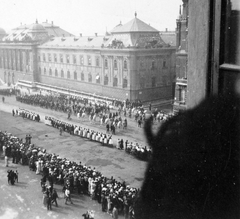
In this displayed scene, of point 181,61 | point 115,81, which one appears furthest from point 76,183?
point 115,81

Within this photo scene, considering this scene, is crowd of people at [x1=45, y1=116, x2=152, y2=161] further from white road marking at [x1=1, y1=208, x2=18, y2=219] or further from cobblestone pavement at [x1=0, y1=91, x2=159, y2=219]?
white road marking at [x1=1, y1=208, x2=18, y2=219]

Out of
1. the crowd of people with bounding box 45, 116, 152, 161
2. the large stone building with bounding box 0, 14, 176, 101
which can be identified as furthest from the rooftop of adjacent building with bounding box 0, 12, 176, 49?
the crowd of people with bounding box 45, 116, 152, 161

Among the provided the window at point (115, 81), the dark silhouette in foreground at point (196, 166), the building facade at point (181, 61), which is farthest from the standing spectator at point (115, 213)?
the window at point (115, 81)

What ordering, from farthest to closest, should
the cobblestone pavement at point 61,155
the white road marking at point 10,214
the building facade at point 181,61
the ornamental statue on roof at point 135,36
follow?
1. the ornamental statue on roof at point 135,36
2. the building facade at point 181,61
3. the cobblestone pavement at point 61,155
4. the white road marking at point 10,214

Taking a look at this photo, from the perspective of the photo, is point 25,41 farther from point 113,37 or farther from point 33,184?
point 33,184

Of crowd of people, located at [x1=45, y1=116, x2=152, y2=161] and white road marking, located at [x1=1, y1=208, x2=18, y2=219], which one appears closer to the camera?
white road marking, located at [x1=1, y1=208, x2=18, y2=219]

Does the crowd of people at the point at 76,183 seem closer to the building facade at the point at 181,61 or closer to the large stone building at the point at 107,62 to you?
the building facade at the point at 181,61

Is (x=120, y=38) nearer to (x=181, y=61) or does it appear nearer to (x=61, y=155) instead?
(x=181, y=61)
